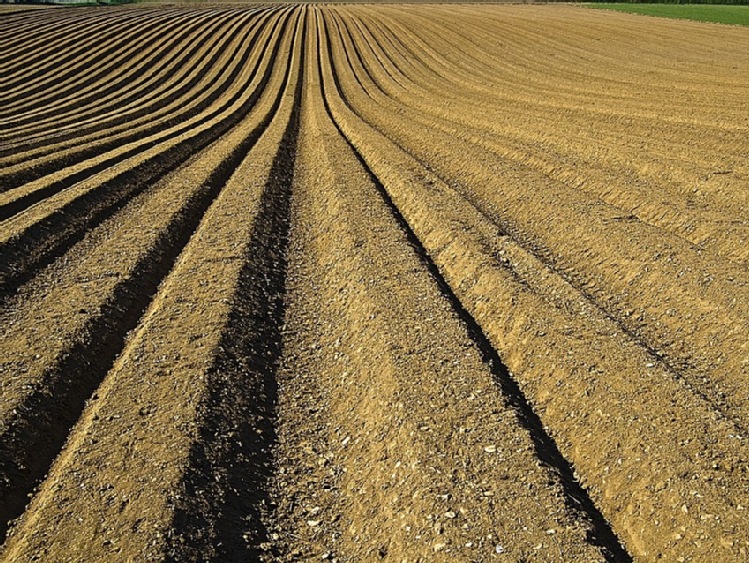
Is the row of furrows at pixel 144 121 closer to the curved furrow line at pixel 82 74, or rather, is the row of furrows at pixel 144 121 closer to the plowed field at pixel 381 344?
the plowed field at pixel 381 344

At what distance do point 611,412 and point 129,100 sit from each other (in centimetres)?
2531

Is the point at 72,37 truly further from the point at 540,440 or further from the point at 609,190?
the point at 540,440

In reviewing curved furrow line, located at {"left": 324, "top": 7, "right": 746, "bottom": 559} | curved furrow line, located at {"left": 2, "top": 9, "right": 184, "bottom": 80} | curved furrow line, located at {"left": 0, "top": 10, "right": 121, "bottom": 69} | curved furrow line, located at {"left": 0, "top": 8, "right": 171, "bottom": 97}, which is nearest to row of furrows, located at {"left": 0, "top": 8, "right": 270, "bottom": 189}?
curved furrow line, located at {"left": 0, "top": 8, "right": 171, "bottom": 97}

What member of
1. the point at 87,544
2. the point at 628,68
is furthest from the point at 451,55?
the point at 87,544

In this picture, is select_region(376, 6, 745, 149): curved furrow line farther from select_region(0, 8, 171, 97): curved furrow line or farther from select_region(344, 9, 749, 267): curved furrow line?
select_region(0, 8, 171, 97): curved furrow line

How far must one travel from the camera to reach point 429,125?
1833 cm

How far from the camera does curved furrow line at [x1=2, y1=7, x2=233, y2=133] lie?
20.6 meters

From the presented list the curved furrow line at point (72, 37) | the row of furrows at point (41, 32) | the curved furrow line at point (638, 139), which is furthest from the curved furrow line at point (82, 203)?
the row of furrows at point (41, 32)

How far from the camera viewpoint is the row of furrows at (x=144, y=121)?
14349 millimetres

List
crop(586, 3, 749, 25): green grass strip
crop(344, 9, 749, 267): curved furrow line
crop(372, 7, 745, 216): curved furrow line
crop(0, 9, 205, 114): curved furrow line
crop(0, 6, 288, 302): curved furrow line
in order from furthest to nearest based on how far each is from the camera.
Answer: crop(586, 3, 749, 25): green grass strip → crop(0, 9, 205, 114): curved furrow line → crop(372, 7, 745, 216): curved furrow line → crop(344, 9, 749, 267): curved furrow line → crop(0, 6, 288, 302): curved furrow line

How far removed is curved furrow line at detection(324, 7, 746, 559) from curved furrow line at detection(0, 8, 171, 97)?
2161cm

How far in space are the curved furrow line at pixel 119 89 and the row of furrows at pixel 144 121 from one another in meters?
1.00

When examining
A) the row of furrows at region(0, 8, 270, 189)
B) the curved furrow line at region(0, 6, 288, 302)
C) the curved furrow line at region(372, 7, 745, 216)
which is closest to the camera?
the curved furrow line at region(0, 6, 288, 302)

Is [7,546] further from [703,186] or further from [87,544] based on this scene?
[703,186]
